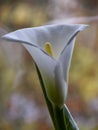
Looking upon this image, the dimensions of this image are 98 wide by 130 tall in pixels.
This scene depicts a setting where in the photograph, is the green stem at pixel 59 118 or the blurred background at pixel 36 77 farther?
the blurred background at pixel 36 77

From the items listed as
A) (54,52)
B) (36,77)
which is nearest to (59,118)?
(54,52)

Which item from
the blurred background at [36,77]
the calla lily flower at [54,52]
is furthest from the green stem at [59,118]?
the blurred background at [36,77]

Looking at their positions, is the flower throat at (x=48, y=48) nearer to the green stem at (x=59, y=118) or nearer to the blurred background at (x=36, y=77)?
the green stem at (x=59, y=118)

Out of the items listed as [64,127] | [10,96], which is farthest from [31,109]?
[64,127]

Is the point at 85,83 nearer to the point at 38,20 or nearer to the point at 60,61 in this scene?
the point at 38,20

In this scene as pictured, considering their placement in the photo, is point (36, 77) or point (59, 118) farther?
point (36, 77)

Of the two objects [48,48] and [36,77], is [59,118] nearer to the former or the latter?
[48,48]

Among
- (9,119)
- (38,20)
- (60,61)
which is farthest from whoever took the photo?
(38,20)
